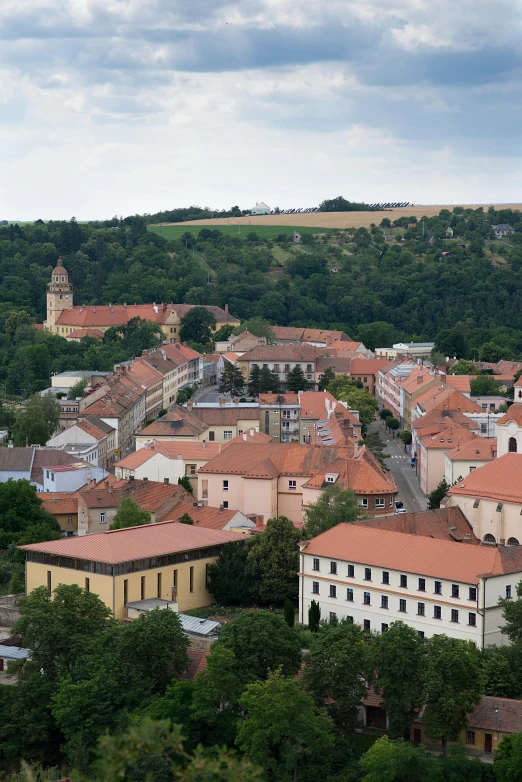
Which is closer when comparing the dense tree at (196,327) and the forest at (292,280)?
the dense tree at (196,327)

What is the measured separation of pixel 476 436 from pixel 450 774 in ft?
116

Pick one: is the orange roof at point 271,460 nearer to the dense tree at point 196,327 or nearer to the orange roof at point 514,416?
the orange roof at point 514,416

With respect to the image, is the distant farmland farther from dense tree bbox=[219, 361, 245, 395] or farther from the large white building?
the large white building

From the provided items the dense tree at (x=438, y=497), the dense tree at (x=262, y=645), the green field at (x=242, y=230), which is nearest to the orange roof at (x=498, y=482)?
the dense tree at (x=438, y=497)

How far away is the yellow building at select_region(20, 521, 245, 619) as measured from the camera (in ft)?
157

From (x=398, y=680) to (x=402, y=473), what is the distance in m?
36.2

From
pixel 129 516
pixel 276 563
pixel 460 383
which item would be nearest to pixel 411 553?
pixel 276 563

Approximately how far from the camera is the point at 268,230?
608 ft

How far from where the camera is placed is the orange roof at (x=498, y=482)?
53.8 metres

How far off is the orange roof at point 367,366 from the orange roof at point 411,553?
61.0 metres

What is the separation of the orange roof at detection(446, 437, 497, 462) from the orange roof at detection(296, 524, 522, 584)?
16.3 metres

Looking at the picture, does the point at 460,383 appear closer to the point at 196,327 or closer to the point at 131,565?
the point at 196,327

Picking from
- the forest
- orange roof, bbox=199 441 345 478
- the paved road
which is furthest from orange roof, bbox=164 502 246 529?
the forest

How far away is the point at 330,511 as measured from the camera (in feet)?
172
